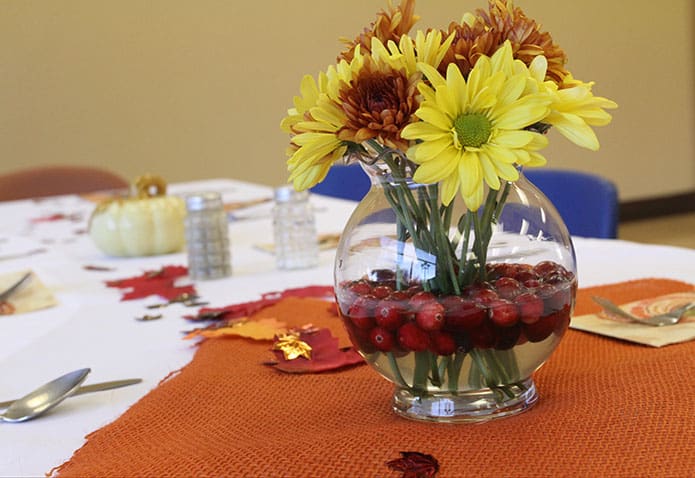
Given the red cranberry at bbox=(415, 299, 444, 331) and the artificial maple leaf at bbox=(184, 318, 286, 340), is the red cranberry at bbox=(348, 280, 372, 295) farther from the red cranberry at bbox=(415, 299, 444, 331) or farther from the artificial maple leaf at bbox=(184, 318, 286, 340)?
the artificial maple leaf at bbox=(184, 318, 286, 340)

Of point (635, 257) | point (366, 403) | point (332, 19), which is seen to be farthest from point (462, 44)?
point (332, 19)

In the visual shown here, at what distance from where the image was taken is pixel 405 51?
23.8 inches

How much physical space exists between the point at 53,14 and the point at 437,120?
3941mm

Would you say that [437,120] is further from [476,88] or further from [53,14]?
[53,14]

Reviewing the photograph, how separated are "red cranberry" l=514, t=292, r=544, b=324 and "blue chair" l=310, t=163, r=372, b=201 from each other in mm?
1746

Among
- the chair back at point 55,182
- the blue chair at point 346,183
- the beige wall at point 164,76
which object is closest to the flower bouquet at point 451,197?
the blue chair at point 346,183

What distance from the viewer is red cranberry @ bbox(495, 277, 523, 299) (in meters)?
0.64

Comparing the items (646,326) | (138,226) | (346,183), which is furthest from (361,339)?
(346,183)

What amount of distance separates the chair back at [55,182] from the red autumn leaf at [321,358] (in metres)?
2.30

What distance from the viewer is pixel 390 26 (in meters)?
0.64

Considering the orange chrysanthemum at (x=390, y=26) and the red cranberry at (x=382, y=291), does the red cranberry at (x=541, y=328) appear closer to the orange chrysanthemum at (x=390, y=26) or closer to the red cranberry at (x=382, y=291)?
the red cranberry at (x=382, y=291)

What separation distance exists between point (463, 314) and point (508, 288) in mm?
39

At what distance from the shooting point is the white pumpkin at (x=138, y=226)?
5.31 ft

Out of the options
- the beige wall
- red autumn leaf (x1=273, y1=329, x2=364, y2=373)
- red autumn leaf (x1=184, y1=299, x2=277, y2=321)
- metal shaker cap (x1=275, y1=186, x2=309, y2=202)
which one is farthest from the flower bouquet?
the beige wall
